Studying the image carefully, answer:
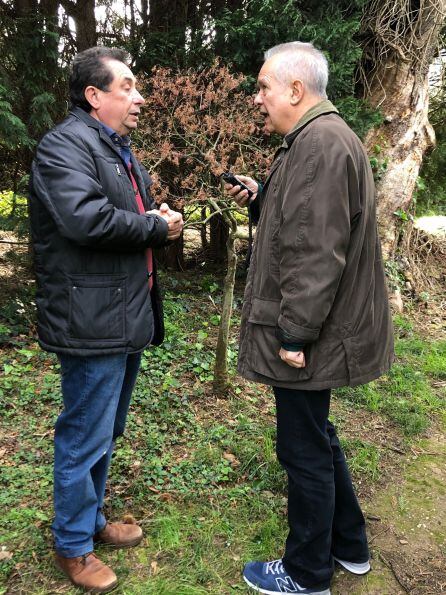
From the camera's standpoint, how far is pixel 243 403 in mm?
3941

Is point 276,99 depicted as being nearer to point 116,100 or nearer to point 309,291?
point 116,100

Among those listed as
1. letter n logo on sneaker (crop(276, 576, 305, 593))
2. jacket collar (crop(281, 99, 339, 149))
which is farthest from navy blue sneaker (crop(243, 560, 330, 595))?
jacket collar (crop(281, 99, 339, 149))

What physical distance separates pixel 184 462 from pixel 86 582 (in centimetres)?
107

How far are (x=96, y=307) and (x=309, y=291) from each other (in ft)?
2.72

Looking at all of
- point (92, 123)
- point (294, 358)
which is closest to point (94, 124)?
point (92, 123)

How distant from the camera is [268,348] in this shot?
2021 mm

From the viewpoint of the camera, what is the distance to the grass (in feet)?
7.92

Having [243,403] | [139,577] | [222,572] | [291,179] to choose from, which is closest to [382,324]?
[291,179]

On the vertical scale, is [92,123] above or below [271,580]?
above

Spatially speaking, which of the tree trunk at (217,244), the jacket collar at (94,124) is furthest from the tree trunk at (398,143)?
the jacket collar at (94,124)

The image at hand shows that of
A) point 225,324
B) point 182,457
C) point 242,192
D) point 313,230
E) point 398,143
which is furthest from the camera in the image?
point 398,143

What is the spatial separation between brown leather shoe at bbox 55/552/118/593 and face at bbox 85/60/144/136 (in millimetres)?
1925

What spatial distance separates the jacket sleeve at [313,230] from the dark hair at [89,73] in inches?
33.8

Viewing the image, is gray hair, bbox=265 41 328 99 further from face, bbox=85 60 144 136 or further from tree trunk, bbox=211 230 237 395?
tree trunk, bbox=211 230 237 395
